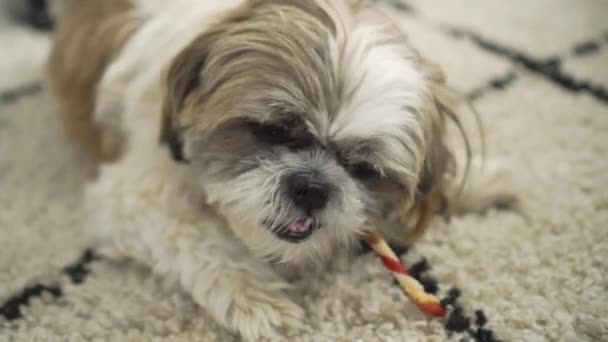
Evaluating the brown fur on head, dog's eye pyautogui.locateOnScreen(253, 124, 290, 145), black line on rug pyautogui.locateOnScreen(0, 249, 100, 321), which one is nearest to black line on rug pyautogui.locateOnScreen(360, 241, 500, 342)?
the brown fur on head

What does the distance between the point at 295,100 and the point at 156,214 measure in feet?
1.51

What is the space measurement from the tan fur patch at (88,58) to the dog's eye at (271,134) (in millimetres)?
533

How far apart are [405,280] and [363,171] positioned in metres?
0.22

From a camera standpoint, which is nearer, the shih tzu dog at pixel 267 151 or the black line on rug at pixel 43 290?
the shih tzu dog at pixel 267 151

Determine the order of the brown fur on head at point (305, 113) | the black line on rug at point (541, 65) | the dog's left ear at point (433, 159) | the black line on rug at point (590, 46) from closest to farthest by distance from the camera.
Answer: the brown fur on head at point (305, 113), the dog's left ear at point (433, 159), the black line on rug at point (541, 65), the black line on rug at point (590, 46)

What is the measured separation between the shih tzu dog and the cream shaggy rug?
0.07 m

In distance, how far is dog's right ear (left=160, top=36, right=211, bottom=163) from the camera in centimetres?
113

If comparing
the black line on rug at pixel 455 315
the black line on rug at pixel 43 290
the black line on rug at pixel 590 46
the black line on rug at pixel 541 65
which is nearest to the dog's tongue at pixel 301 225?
the black line on rug at pixel 455 315

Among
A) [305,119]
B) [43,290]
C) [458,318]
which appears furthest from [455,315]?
[43,290]

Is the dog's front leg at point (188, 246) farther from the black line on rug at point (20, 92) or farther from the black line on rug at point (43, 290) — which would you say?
the black line on rug at point (20, 92)

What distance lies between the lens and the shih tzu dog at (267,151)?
39.9 inches

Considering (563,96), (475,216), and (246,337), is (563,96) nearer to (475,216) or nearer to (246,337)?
(475,216)

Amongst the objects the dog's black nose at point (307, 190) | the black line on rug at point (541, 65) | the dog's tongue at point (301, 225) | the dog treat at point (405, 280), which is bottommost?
the dog treat at point (405, 280)

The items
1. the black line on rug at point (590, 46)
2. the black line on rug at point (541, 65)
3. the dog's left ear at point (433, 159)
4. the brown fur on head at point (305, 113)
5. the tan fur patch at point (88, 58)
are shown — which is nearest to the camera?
the brown fur on head at point (305, 113)
